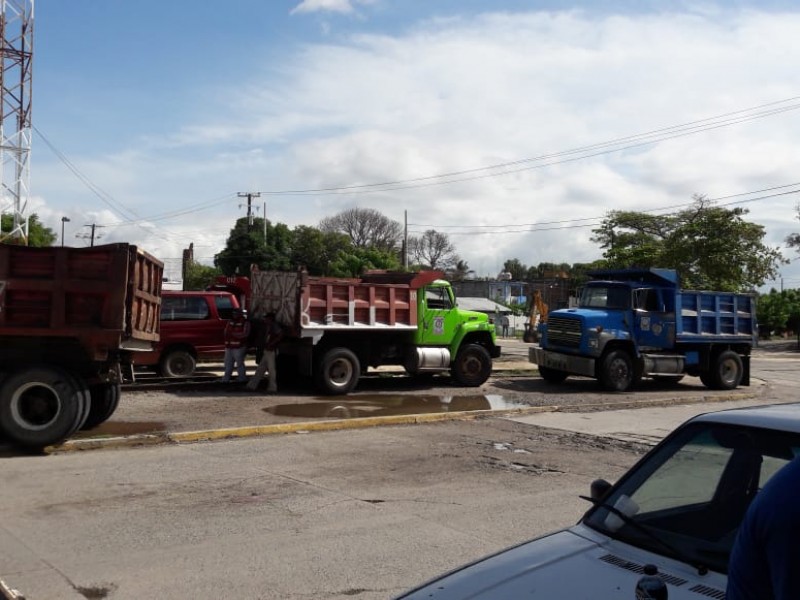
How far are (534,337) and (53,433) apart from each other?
3173cm

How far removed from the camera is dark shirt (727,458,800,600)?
179cm

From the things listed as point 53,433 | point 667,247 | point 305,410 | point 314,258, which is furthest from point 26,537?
point 314,258

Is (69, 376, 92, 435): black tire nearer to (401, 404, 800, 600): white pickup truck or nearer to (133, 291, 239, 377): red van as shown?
(133, 291, 239, 377): red van

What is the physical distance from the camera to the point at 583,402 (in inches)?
619

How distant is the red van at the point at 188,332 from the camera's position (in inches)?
658

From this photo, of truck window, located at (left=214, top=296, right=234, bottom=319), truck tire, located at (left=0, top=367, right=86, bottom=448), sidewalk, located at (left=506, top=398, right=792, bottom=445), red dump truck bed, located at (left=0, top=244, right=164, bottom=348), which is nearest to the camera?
truck tire, located at (left=0, top=367, right=86, bottom=448)

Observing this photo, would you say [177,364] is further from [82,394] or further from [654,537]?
[654,537]

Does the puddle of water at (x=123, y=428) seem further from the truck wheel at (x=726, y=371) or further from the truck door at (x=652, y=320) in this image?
the truck wheel at (x=726, y=371)

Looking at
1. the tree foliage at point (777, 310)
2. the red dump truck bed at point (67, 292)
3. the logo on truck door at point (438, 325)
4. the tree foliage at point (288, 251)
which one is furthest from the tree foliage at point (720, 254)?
the red dump truck bed at point (67, 292)

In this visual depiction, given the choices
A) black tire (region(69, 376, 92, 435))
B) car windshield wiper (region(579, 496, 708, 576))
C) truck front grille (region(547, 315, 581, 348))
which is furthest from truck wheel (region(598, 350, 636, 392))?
car windshield wiper (region(579, 496, 708, 576))

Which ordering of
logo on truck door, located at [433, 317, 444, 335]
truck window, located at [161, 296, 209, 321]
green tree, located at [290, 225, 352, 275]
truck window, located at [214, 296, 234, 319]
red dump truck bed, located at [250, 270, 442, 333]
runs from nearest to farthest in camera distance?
red dump truck bed, located at [250, 270, 442, 333] < logo on truck door, located at [433, 317, 444, 335] < truck window, located at [161, 296, 209, 321] < truck window, located at [214, 296, 234, 319] < green tree, located at [290, 225, 352, 275]

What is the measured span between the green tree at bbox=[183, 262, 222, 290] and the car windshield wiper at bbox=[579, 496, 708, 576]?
57929 millimetres

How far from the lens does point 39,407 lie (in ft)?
30.3

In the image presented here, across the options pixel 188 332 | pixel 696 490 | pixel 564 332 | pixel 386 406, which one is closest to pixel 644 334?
pixel 564 332
